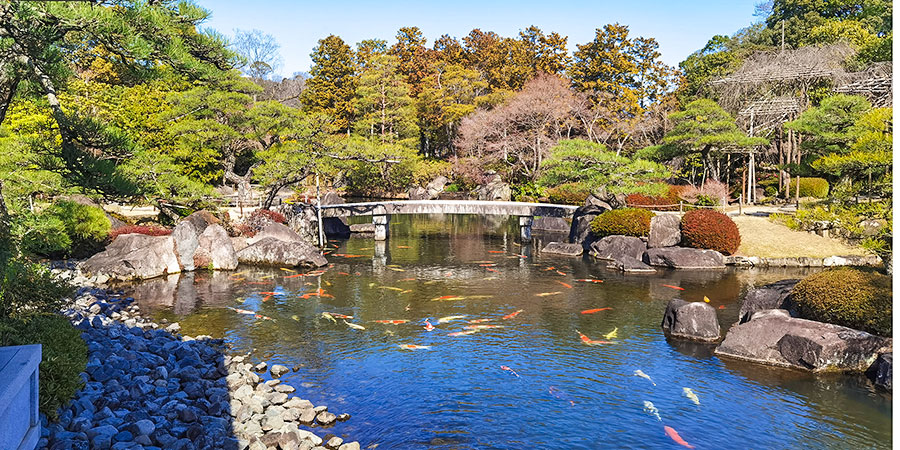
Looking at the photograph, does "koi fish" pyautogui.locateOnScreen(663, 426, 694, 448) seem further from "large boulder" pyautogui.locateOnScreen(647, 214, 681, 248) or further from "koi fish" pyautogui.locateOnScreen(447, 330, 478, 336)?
"large boulder" pyautogui.locateOnScreen(647, 214, 681, 248)

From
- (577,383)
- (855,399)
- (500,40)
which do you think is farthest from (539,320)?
(500,40)

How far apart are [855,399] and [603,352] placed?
496 centimetres

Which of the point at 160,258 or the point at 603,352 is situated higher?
the point at 160,258

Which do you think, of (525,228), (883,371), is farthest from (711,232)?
(883,371)

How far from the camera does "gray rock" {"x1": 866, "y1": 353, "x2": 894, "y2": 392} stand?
40.9ft

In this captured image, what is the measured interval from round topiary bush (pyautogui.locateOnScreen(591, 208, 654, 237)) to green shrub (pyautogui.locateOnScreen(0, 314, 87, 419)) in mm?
22797

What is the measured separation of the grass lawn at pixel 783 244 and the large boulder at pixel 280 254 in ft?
59.1

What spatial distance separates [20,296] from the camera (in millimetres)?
10297

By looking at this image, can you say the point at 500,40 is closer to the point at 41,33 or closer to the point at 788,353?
the point at 788,353

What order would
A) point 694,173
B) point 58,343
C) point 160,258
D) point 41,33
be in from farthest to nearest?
1. point 694,173
2. point 160,258
3. point 58,343
4. point 41,33

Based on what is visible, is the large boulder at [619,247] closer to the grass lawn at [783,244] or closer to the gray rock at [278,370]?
the grass lawn at [783,244]

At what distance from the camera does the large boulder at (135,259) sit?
73.7 feet

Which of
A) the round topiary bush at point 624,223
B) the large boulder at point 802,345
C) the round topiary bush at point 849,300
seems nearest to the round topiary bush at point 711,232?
the round topiary bush at point 624,223

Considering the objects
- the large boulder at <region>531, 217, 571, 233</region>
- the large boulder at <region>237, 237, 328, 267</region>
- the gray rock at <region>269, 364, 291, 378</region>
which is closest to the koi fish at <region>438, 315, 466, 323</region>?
the gray rock at <region>269, 364, 291, 378</region>
